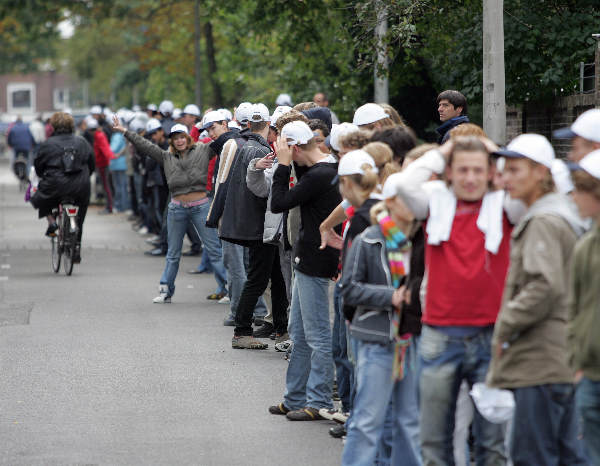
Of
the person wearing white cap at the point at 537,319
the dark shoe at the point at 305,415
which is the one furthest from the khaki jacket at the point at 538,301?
the dark shoe at the point at 305,415

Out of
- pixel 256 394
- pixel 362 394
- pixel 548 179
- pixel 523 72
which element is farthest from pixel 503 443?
pixel 523 72

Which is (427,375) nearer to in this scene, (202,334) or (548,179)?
(548,179)

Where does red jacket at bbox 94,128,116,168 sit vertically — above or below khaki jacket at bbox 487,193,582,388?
above

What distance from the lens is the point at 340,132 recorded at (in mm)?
6961

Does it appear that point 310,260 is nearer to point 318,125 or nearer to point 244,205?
point 318,125

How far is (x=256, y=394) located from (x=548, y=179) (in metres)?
4.16

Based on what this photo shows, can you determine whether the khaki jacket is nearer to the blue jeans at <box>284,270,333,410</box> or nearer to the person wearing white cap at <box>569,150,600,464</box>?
the person wearing white cap at <box>569,150,600,464</box>

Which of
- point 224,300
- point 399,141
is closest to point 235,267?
point 224,300

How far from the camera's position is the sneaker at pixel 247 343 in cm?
988

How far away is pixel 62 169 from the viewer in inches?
580

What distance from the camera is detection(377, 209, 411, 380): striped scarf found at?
536 cm

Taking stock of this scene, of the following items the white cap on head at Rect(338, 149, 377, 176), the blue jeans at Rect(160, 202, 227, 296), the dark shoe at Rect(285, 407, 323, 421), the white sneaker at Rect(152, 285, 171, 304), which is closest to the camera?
the white cap on head at Rect(338, 149, 377, 176)

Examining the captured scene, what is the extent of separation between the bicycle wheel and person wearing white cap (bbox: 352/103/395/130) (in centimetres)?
817

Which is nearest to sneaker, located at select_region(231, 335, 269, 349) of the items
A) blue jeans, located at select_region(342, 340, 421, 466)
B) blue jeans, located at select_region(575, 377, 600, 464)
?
blue jeans, located at select_region(342, 340, 421, 466)
